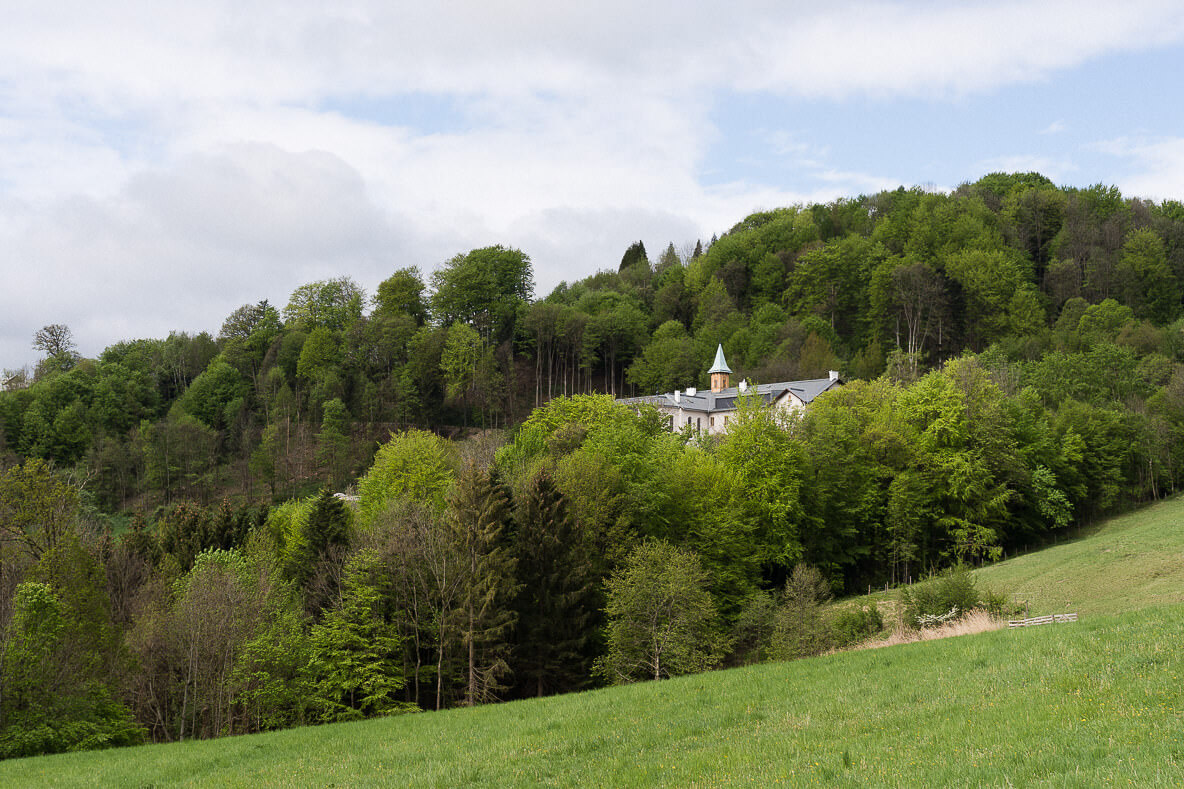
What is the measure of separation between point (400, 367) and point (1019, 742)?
98065 mm

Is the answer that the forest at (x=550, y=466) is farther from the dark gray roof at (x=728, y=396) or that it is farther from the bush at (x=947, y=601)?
the dark gray roof at (x=728, y=396)

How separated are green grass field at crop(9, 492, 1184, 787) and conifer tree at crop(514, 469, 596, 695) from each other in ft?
54.9

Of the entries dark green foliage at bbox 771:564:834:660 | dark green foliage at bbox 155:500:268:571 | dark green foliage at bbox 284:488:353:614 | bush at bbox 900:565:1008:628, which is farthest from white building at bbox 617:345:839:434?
bush at bbox 900:565:1008:628

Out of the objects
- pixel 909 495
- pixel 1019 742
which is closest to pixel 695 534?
pixel 909 495

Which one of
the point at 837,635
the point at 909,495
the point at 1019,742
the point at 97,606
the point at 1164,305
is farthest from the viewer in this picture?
the point at 1164,305

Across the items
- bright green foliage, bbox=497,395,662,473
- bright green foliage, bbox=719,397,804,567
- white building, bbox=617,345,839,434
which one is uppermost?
white building, bbox=617,345,839,434

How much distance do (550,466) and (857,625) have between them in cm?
2317

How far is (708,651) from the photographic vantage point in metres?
39.1

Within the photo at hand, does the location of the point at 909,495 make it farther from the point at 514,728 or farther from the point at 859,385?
the point at 514,728

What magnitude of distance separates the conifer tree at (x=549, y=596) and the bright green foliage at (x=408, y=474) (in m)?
15.9

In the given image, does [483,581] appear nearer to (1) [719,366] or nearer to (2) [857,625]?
(2) [857,625]

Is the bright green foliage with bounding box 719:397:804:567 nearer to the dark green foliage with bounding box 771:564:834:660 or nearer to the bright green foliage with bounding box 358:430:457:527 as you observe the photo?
the dark green foliage with bounding box 771:564:834:660

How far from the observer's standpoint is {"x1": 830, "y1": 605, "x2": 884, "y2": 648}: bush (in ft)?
105

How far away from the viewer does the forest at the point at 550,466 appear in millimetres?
35938
